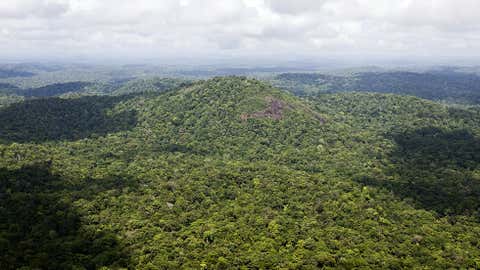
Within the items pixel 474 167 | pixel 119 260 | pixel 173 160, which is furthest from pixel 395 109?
pixel 119 260

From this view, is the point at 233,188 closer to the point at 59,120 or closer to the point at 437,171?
the point at 437,171

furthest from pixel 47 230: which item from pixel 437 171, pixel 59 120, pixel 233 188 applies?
pixel 437 171

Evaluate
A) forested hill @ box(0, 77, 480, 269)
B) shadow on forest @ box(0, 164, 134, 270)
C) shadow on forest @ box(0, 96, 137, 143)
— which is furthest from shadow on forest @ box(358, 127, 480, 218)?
shadow on forest @ box(0, 96, 137, 143)

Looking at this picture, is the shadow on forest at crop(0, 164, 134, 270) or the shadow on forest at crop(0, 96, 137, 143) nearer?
the shadow on forest at crop(0, 164, 134, 270)

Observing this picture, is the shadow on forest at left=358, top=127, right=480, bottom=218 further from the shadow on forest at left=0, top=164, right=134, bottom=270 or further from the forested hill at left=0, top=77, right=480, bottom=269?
the shadow on forest at left=0, top=164, right=134, bottom=270

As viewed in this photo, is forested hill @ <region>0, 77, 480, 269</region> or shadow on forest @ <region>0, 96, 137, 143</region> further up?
shadow on forest @ <region>0, 96, 137, 143</region>

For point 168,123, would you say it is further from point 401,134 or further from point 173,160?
point 401,134
